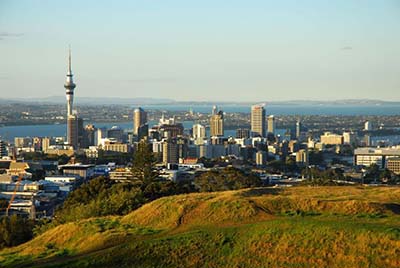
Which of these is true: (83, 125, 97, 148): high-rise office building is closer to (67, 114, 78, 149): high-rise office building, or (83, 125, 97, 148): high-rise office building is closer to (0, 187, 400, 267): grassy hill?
(67, 114, 78, 149): high-rise office building

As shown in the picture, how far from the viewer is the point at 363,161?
56094 millimetres

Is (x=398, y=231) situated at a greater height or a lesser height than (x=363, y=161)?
greater

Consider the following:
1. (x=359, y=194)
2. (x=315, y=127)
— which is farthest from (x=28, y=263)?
(x=315, y=127)

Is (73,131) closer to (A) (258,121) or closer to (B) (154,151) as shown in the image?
(B) (154,151)

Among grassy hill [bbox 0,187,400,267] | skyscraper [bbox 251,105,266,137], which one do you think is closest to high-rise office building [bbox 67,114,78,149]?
skyscraper [bbox 251,105,266,137]

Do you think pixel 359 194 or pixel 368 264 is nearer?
pixel 368 264

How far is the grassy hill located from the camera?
901 centimetres

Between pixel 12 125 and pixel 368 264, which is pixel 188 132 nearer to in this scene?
pixel 12 125

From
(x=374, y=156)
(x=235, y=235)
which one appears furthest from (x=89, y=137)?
(x=235, y=235)

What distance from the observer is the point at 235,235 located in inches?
383

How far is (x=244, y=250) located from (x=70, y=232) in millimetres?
3258

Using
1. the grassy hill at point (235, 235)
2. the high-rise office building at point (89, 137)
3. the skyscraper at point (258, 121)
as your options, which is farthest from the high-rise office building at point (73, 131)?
the grassy hill at point (235, 235)

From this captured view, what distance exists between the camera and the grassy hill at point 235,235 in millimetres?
9008

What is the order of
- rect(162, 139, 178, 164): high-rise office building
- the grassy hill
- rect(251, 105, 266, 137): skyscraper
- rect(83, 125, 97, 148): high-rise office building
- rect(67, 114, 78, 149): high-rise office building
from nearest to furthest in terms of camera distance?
1. the grassy hill
2. rect(162, 139, 178, 164): high-rise office building
3. rect(67, 114, 78, 149): high-rise office building
4. rect(83, 125, 97, 148): high-rise office building
5. rect(251, 105, 266, 137): skyscraper
